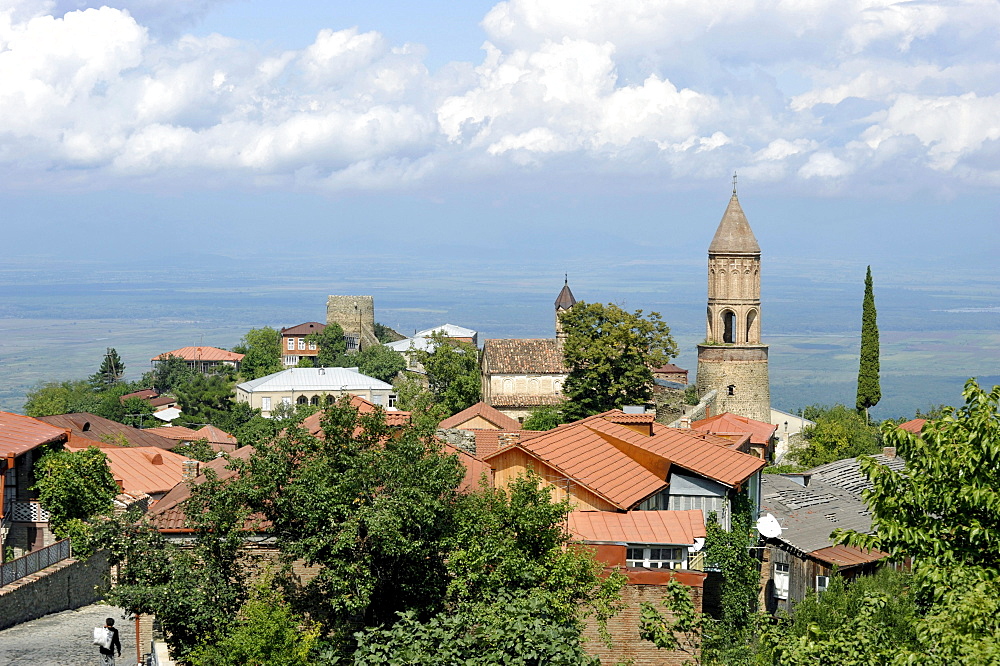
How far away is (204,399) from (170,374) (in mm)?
18656

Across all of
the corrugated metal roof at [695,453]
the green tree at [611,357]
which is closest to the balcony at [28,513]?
the corrugated metal roof at [695,453]

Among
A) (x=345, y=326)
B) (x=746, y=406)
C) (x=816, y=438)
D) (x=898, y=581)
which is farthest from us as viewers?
(x=345, y=326)

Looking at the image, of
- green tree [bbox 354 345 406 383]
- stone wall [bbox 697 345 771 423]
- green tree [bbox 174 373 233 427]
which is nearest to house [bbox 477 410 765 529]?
stone wall [bbox 697 345 771 423]

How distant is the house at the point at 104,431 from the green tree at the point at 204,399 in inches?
1013

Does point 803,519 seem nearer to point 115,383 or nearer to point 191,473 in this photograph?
point 191,473

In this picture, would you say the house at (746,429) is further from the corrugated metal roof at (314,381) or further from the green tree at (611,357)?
the corrugated metal roof at (314,381)

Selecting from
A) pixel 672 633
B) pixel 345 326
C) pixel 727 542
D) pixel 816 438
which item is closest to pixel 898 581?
pixel 727 542

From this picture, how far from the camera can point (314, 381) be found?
82500mm

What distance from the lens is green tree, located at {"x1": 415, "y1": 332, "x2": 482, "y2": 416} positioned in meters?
63.8

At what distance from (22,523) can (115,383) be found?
7379cm

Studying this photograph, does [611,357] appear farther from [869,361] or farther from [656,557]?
[656,557]

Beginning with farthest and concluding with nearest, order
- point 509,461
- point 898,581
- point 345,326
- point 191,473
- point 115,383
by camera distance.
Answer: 1. point 345,326
2. point 115,383
3. point 191,473
4. point 509,461
5. point 898,581

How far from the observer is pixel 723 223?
57656mm

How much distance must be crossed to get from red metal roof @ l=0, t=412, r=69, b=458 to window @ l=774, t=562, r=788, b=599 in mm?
15190
